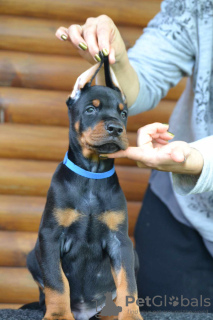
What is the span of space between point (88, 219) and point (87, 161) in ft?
0.69

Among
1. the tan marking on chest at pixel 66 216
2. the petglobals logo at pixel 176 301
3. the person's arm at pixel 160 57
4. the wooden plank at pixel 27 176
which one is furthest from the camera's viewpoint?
the wooden plank at pixel 27 176

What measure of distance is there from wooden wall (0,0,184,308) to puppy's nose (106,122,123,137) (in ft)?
5.17

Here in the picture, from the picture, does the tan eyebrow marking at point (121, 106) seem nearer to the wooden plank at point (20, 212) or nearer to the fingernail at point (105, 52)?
the fingernail at point (105, 52)

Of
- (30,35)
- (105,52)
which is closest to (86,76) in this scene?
(105,52)

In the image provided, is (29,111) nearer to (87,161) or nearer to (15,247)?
(15,247)

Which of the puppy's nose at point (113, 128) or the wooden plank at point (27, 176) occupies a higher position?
the puppy's nose at point (113, 128)

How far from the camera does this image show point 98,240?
144 centimetres

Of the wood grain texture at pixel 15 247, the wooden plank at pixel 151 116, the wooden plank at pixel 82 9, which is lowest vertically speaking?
the wood grain texture at pixel 15 247

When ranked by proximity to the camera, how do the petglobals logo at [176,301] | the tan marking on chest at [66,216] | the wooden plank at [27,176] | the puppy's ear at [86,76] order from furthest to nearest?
the wooden plank at [27,176], the petglobals logo at [176,301], the puppy's ear at [86,76], the tan marking on chest at [66,216]

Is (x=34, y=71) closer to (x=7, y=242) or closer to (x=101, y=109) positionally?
(x=7, y=242)

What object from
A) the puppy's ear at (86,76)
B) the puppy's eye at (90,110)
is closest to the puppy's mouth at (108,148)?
the puppy's eye at (90,110)

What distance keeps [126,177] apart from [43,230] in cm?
161

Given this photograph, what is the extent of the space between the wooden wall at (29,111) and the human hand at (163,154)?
4.68 ft

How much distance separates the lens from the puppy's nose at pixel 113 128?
136 cm
